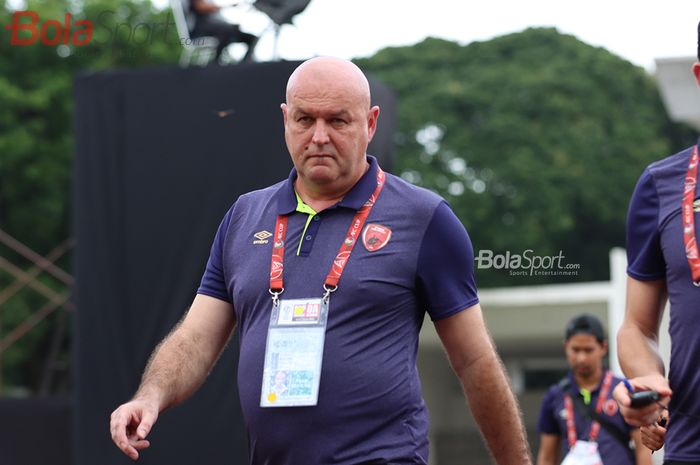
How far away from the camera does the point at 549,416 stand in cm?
867

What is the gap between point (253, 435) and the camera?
3.84 m

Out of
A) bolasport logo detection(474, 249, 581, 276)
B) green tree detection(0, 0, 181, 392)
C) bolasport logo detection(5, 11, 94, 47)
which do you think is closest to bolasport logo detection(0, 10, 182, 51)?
bolasport logo detection(5, 11, 94, 47)

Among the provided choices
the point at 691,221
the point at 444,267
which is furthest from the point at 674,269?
the point at 444,267

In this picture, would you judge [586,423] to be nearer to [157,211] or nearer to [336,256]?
[157,211]

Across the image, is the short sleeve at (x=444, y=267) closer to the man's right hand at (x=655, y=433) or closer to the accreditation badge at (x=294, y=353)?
the accreditation badge at (x=294, y=353)

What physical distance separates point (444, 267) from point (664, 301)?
0.62 meters

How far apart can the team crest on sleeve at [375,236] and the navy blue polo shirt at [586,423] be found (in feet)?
14.6

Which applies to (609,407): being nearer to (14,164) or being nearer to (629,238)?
(629,238)

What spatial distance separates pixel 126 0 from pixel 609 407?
22.6 meters

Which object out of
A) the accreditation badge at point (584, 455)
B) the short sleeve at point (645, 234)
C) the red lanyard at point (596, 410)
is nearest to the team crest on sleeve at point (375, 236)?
the short sleeve at point (645, 234)

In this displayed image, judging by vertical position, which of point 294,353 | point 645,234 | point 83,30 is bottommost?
point 294,353

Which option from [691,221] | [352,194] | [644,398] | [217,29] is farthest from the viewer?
[217,29]

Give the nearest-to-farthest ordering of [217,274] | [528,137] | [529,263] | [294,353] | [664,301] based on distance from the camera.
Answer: [294,353]
[664,301]
[217,274]
[529,263]
[528,137]

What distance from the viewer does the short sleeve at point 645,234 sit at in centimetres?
377
